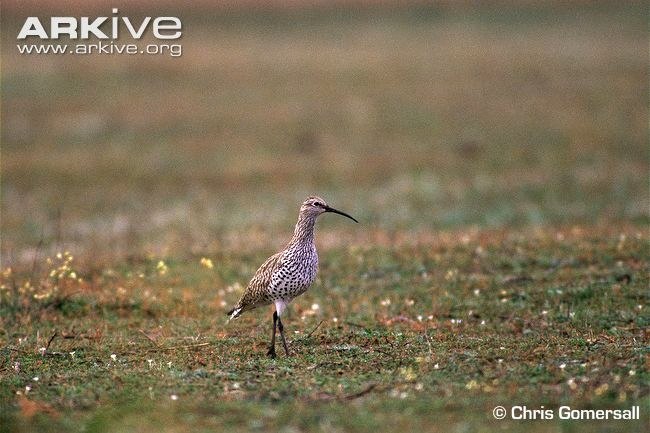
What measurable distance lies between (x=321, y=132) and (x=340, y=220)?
8637 mm

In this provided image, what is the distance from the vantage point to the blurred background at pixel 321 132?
25.4 m

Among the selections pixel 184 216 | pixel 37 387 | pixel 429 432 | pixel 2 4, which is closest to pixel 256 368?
pixel 37 387

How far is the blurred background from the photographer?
25.4 metres

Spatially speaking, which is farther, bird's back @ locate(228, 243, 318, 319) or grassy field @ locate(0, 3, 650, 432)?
bird's back @ locate(228, 243, 318, 319)

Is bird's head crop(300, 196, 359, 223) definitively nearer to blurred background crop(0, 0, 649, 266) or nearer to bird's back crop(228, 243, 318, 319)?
bird's back crop(228, 243, 318, 319)

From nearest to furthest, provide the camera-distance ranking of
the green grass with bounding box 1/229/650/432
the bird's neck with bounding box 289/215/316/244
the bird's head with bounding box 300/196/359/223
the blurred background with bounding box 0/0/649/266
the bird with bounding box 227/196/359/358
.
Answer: the green grass with bounding box 1/229/650/432 → the bird with bounding box 227/196/359/358 → the bird's neck with bounding box 289/215/316/244 → the bird's head with bounding box 300/196/359/223 → the blurred background with bounding box 0/0/649/266

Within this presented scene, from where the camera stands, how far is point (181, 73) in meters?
41.7

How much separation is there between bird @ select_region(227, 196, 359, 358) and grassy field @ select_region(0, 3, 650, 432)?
0.68m

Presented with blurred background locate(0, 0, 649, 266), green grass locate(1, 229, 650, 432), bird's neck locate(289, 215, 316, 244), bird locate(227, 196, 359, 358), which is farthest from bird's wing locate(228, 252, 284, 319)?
blurred background locate(0, 0, 649, 266)

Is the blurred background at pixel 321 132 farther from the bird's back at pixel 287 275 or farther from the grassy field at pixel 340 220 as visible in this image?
the bird's back at pixel 287 275

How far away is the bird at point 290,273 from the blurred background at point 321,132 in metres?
7.07

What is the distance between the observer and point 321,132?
3444 centimetres

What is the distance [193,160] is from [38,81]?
10980 millimetres

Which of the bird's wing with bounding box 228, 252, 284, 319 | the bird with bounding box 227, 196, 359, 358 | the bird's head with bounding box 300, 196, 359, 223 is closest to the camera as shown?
the bird with bounding box 227, 196, 359, 358
